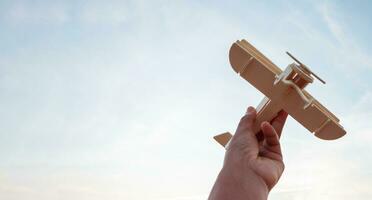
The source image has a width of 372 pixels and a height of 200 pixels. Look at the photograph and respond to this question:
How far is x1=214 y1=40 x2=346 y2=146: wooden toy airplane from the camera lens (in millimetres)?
4547

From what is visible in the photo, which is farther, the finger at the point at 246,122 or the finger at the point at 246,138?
the finger at the point at 246,122

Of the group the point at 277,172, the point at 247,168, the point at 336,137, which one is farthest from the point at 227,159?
the point at 336,137

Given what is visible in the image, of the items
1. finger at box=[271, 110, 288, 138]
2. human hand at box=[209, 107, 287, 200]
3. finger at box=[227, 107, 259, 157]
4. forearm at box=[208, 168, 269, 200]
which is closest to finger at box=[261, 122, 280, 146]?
human hand at box=[209, 107, 287, 200]

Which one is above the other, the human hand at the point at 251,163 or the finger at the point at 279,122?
the finger at the point at 279,122

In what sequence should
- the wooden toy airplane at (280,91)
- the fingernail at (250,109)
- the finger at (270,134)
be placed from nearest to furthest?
the finger at (270,134)
the wooden toy airplane at (280,91)
the fingernail at (250,109)

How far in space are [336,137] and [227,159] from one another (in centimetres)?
156

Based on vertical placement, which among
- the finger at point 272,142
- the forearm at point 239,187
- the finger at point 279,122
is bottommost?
the forearm at point 239,187

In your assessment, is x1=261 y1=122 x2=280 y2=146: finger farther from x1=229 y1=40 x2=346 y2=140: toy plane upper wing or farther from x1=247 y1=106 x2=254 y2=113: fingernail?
x1=247 y1=106 x2=254 y2=113: fingernail

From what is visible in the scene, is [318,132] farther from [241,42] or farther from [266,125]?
[241,42]

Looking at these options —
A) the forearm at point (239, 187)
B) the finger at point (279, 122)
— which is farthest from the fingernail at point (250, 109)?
the forearm at point (239, 187)

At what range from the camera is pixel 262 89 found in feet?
15.7

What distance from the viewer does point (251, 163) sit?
4.11 metres

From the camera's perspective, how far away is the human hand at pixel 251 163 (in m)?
3.82

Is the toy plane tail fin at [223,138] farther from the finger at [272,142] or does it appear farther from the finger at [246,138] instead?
the finger at [272,142]
